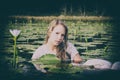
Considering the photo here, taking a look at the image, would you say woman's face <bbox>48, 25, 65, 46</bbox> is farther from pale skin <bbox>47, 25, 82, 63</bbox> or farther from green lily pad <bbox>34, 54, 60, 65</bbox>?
green lily pad <bbox>34, 54, 60, 65</bbox>

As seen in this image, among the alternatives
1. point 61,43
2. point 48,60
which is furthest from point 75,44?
point 48,60

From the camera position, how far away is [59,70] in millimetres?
4141

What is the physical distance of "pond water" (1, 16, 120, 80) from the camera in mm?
4141

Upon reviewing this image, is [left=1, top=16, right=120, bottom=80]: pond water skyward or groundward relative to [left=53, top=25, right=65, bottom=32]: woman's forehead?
groundward

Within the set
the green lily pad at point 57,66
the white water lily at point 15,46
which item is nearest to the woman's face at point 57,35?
the green lily pad at point 57,66

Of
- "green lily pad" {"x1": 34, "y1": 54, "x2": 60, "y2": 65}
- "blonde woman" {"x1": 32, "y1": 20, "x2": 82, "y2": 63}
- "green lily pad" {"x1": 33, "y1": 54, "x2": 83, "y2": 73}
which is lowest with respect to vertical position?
"green lily pad" {"x1": 33, "y1": 54, "x2": 83, "y2": 73}

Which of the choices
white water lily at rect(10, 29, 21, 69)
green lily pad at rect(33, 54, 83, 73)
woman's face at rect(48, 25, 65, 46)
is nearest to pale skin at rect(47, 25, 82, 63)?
woman's face at rect(48, 25, 65, 46)

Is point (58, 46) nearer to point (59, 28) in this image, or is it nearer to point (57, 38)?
point (57, 38)

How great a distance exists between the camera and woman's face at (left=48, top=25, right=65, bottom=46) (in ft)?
13.5

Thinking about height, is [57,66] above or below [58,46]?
below

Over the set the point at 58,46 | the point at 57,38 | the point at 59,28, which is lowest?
the point at 58,46

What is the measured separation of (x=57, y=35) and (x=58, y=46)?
0.17 meters

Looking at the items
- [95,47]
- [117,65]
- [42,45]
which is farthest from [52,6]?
[117,65]

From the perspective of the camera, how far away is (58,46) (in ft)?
13.7
